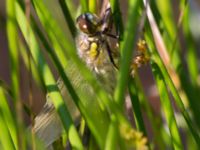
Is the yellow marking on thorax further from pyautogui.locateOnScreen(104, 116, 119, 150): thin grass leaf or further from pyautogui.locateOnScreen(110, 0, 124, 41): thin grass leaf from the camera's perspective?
pyautogui.locateOnScreen(104, 116, 119, 150): thin grass leaf

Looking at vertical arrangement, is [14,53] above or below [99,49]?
above

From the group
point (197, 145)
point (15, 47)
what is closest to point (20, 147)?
point (15, 47)

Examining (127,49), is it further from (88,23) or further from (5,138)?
(88,23)

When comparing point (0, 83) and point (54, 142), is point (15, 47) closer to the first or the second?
point (0, 83)

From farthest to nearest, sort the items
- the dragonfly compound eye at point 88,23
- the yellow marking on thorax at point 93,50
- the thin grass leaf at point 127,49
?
the yellow marking on thorax at point 93,50, the dragonfly compound eye at point 88,23, the thin grass leaf at point 127,49

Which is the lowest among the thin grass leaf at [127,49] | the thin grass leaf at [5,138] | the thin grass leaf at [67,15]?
the thin grass leaf at [5,138]

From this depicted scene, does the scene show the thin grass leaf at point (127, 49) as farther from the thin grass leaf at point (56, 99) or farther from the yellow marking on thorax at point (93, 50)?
the yellow marking on thorax at point (93, 50)

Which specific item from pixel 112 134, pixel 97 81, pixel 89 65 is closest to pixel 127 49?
pixel 112 134

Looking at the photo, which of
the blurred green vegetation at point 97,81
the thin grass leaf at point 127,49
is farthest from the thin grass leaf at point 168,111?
the thin grass leaf at point 127,49

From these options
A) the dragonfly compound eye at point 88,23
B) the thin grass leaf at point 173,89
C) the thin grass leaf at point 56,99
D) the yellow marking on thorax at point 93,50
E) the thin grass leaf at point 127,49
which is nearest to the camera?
the thin grass leaf at point 127,49
